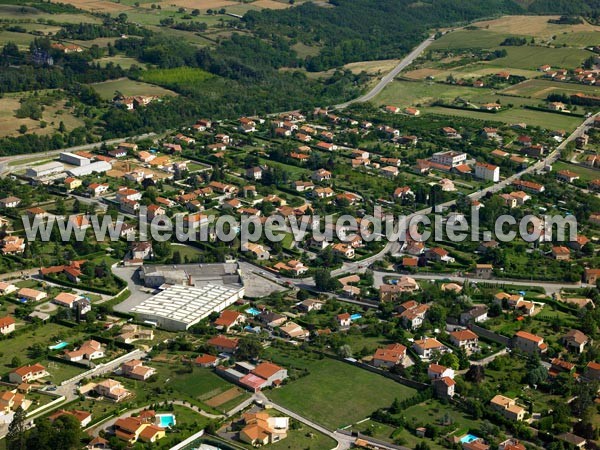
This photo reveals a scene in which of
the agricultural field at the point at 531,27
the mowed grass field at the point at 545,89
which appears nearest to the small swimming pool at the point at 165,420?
the mowed grass field at the point at 545,89

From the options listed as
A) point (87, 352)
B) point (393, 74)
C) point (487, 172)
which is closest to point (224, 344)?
point (87, 352)

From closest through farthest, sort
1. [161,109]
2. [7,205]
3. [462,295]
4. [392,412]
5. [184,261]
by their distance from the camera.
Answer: [392,412], [462,295], [184,261], [7,205], [161,109]

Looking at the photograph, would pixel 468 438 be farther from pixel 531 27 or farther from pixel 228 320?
pixel 531 27

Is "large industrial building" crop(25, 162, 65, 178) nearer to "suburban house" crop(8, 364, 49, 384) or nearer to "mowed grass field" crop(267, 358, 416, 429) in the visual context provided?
"suburban house" crop(8, 364, 49, 384)

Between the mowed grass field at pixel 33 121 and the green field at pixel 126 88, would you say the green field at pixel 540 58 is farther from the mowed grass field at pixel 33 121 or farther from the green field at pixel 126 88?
the mowed grass field at pixel 33 121

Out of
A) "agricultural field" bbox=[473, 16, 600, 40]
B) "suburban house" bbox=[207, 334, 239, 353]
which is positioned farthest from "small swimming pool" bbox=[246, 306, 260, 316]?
"agricultural field" bbox=[473, 16, 600, 40]

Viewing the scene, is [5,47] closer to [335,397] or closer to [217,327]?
[217,327]

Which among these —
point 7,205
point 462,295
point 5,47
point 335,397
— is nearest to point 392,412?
point 335,397
